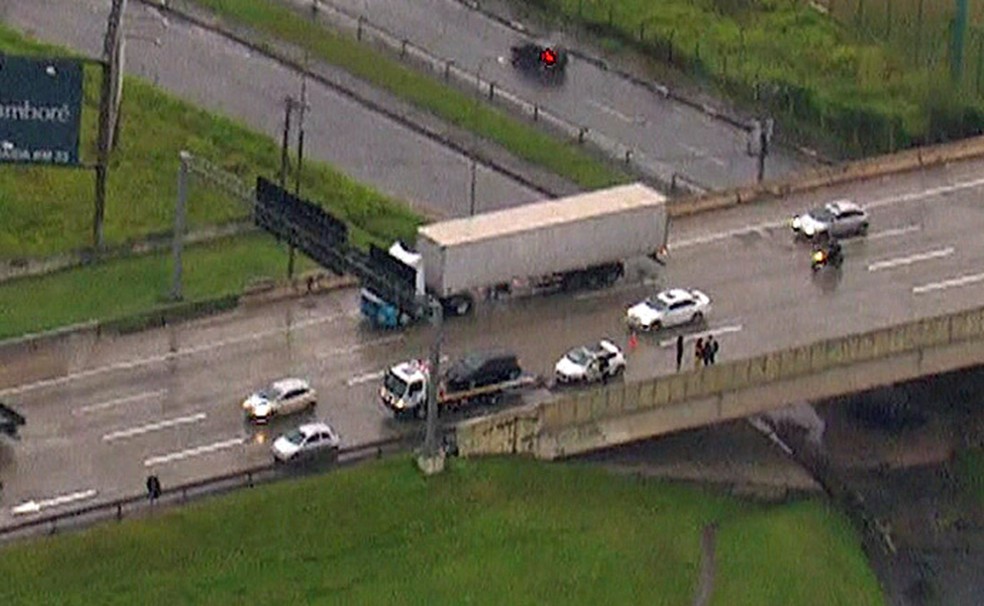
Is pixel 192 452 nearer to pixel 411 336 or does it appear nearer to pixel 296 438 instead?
pixel 296 438

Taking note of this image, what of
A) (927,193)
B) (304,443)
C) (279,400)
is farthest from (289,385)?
(927,193)

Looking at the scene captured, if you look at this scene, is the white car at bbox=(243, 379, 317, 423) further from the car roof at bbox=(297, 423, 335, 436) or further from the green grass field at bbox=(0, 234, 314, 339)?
the green grass field at bbox=(0, 234, 314, 339)

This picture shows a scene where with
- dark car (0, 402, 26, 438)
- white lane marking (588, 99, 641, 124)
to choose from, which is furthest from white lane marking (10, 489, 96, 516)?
white lane marking (588, 99, 641, 124)

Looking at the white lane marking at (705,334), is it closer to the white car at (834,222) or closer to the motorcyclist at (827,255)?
the motorcyclist at (827,255)

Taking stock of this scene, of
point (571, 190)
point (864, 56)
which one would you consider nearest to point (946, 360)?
point (571, 190)

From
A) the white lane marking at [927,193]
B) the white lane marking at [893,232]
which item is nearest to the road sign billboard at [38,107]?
the white lane marking at [893,232]

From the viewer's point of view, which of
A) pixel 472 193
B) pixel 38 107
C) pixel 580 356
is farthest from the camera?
pixel 472 193
